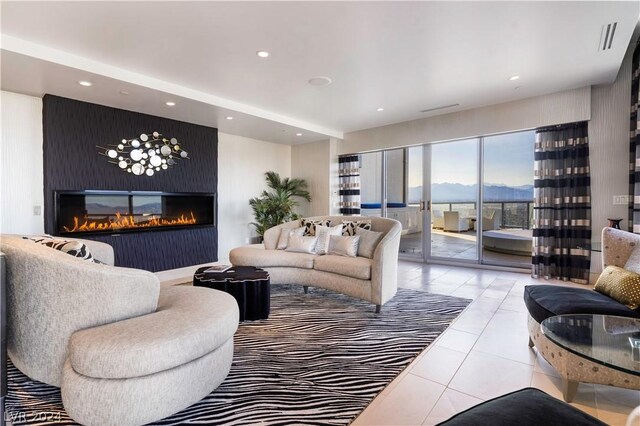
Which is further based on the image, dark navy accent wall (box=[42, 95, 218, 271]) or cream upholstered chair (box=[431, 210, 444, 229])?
cream upholstered chair (box=[431, 210, 444, 229])

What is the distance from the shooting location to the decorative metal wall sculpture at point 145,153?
4.47 meters

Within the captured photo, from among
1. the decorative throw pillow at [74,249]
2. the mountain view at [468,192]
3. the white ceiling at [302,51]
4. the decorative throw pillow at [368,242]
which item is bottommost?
the decorative throw pillow at [368,242]

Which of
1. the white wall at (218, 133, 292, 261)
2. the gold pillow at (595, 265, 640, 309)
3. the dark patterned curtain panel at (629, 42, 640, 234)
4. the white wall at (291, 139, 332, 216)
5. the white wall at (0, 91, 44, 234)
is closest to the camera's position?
the gold pillow at (595, 265, 640, 309)

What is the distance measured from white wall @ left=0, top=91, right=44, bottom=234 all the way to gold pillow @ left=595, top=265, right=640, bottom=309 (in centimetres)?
604

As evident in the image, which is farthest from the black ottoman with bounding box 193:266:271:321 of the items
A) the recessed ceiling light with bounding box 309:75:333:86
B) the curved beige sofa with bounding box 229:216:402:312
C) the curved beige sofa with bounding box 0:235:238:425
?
the recessed ceiling light with bounding box 309:75:333:86

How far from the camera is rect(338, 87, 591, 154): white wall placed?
4.16 metres

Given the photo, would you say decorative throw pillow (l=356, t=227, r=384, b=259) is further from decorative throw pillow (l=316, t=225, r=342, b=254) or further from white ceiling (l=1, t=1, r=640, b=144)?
white ceiling (l=1, t=1, r=640, b=144)

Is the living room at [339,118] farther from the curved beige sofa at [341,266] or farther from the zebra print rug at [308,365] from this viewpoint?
the curved beige sofa at [341,266]

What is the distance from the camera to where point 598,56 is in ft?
10.6

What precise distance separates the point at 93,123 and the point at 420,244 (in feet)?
19.0

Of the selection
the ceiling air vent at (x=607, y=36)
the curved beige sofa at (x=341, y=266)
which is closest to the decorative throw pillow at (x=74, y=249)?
the curved beige sofa at (x=341, y=266)

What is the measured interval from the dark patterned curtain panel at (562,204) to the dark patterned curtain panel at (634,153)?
440 mm

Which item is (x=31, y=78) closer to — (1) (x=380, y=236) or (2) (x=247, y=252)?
(2) (x=247, y=252)

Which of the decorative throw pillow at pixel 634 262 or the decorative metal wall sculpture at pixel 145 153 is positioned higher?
the decorative metal wall sculpture at pixel 145 153
